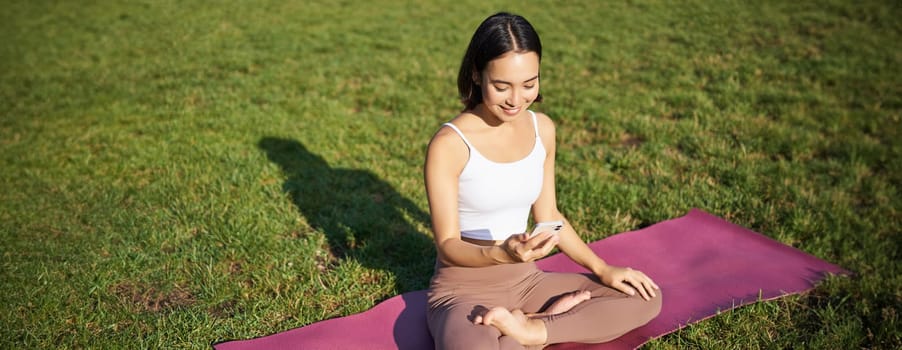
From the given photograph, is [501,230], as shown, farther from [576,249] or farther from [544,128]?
[544,128]

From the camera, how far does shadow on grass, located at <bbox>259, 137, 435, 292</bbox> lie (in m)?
4.51

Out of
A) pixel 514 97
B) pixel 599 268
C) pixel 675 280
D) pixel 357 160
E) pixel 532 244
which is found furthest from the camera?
pixel 357 160

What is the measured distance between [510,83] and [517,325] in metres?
1.18

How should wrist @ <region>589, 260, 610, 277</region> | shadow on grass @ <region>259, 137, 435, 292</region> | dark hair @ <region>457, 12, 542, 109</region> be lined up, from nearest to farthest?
1. dark hair @ <region>457, 12, 542, 109</region>
2. wrist @ <region>589, 260, 610, 277</region>
3. shadow on grass @ <region>259, 137, 435, 292</region>

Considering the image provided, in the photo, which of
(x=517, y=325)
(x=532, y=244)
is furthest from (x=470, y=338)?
(x=532, y=244)

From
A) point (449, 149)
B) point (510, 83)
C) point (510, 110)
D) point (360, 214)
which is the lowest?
point (360, 214)

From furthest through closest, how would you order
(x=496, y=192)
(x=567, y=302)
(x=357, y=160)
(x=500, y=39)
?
(x=357, y=160)
(x=567, y=302)
(x=496, y=192)
(x=500, y=39)

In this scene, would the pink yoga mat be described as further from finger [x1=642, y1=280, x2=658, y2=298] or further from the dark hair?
the dark hair

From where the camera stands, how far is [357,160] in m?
6.25

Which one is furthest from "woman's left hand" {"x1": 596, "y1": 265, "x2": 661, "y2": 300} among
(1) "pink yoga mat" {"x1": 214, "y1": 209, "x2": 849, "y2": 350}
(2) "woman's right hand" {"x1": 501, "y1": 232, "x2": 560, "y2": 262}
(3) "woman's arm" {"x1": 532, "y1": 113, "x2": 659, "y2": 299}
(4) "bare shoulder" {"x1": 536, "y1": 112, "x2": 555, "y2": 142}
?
(2) "woman's right hand" {"x1": 501, "y1": 232, "x2": 560, "y2": 262}

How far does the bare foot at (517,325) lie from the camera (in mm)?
2859

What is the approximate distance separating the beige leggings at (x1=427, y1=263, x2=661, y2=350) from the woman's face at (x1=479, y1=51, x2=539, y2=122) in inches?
33.7

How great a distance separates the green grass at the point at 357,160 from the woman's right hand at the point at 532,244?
1476mm

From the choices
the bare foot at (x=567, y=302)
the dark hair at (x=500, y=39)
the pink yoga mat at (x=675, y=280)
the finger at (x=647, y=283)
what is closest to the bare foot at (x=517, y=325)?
the bare foot at (x=567, y=302)
